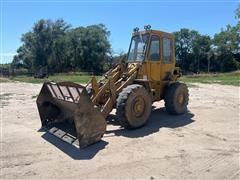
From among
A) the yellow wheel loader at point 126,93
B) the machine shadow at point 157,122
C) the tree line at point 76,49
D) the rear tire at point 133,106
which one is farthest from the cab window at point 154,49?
the tree line at point 76,49

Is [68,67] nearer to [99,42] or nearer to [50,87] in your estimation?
[99,42]

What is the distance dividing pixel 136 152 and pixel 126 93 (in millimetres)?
1841

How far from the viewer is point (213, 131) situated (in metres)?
8.43

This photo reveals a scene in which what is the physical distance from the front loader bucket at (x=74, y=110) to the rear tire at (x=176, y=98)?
3051 millimetres

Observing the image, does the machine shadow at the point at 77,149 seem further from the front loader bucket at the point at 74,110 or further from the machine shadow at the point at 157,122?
the machine shadow at the point at 157,122

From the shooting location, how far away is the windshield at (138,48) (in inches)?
375

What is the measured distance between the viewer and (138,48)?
32.0 ft

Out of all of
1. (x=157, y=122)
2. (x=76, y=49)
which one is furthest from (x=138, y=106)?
(x=76, y=49)

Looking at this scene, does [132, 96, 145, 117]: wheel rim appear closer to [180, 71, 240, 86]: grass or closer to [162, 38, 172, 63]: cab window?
[162, 38, 172, 63]: cab window

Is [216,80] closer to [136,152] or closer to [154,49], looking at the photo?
[154,49]

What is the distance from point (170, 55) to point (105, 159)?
489 centimetres

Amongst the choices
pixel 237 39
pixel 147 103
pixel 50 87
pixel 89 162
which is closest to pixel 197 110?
pixel 147 103

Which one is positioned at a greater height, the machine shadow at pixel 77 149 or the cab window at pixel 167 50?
the cab window at pixel 167 50

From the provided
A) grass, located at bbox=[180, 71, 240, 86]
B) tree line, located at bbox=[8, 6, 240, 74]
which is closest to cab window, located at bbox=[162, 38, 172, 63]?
grass, located at bbox=[180, 71, 240, 86]
